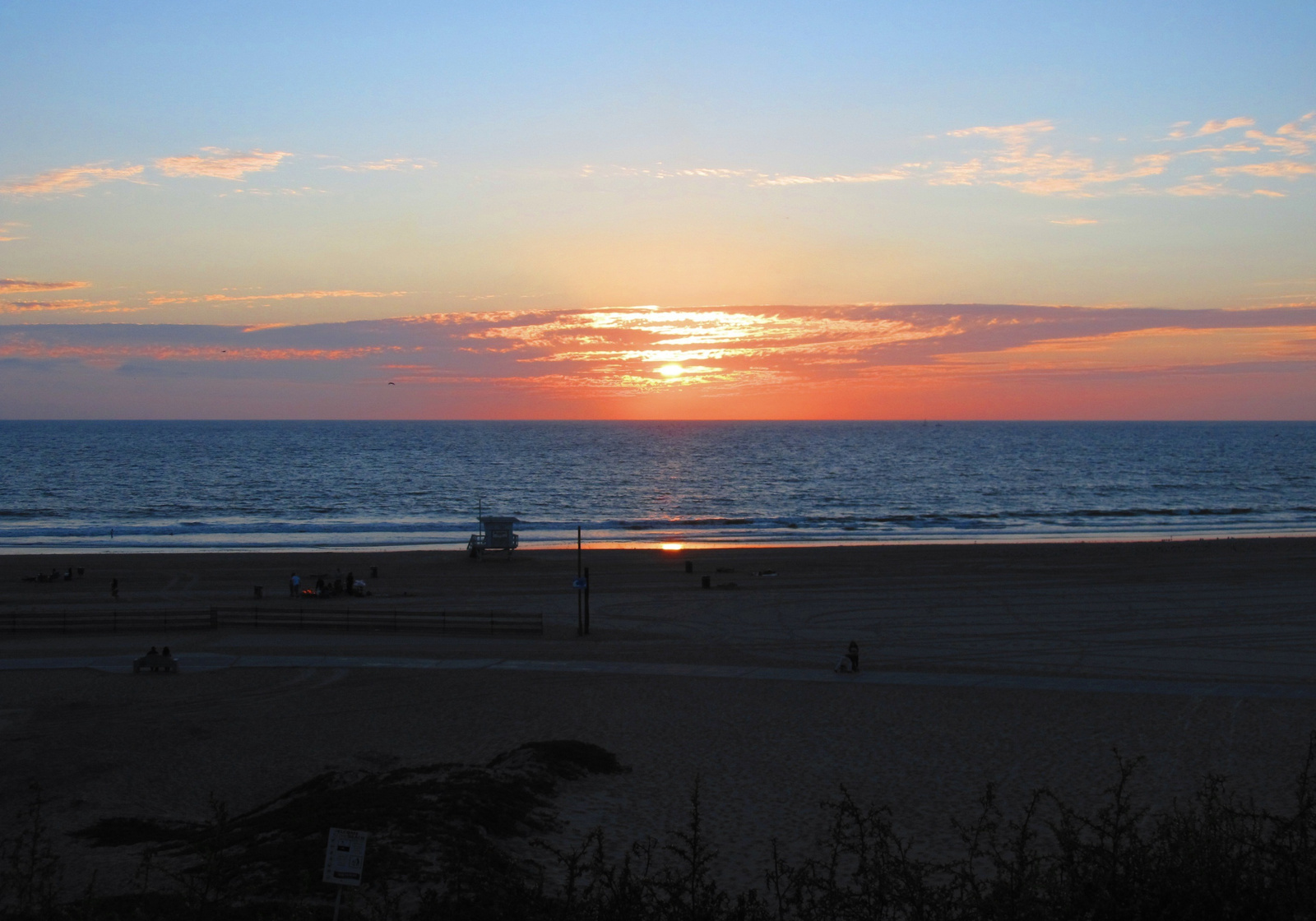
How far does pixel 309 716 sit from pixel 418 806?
806 centimetres

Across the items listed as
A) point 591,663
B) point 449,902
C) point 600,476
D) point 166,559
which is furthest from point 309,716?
point 600,476

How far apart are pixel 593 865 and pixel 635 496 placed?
79.5 metres

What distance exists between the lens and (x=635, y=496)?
3484 inches

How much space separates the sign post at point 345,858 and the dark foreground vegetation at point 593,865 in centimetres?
87

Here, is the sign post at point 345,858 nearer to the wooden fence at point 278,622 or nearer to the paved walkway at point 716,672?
the paved walkway at point 716,672

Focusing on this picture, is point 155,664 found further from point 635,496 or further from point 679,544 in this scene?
point 635,496

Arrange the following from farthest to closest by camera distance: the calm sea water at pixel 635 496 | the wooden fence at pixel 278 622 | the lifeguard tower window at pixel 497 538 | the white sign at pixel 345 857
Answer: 1. the calm sea water at pixel 635 496
2. the lifeguard tower window at pixel 497 538
3. the wooden fence at pixel 278 622
4. the white sign at pixel 345 857

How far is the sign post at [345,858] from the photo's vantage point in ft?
24.9

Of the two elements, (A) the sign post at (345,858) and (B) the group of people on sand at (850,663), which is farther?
(B) the group of people on sand at (850,663)

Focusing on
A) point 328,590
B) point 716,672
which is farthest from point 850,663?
point 328,590

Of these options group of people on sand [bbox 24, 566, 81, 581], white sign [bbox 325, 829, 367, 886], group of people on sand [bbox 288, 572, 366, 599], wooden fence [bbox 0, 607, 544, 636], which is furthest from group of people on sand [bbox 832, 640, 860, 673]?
group of people on sand [bbox 24, 566, 81, 581]

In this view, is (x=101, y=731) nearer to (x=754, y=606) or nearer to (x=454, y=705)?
(x=454, y=705)

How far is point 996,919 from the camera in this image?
7699mm

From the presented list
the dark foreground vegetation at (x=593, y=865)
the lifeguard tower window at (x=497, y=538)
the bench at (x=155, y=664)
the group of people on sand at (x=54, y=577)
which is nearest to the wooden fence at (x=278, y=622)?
the bench at (x=155, y=664)
